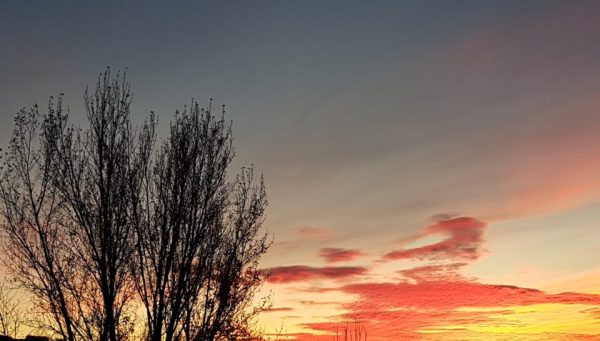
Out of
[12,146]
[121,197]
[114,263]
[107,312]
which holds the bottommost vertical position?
[107,312]

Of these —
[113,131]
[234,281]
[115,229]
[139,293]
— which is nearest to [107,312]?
[139,293]

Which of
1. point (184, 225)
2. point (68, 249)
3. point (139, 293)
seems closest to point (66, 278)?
point (68, 249)

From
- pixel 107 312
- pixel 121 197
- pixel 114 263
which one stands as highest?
pixel 121 197

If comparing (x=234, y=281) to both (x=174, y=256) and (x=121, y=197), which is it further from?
(x=121, y=197)

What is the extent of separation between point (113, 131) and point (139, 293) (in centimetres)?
643

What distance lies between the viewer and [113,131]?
26797mm

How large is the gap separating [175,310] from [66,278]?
4.27 meters

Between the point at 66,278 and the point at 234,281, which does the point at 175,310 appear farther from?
the point at 66,278

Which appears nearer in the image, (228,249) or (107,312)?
(107,312)

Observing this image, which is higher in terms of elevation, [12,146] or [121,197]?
[12,146]

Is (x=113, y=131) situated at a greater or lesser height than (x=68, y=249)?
greater

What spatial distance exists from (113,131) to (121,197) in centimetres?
269

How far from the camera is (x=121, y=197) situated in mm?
26234

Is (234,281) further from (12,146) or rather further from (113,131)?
(12,146)
